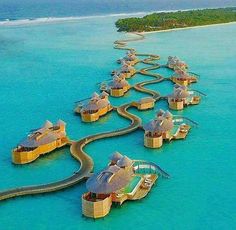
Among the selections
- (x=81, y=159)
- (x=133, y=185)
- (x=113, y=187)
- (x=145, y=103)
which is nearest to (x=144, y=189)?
(x=133, y=185)

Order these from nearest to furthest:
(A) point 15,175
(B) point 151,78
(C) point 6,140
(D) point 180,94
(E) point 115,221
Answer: (E) point 115,221 → (A) point 15,175 → (C) point 6,140 → (D) point 180,94 → (B) point 151,78

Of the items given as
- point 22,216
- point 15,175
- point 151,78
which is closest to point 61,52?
point 151,78

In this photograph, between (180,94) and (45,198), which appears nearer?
(45,198)

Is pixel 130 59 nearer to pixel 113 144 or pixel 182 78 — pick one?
pixel 182 78

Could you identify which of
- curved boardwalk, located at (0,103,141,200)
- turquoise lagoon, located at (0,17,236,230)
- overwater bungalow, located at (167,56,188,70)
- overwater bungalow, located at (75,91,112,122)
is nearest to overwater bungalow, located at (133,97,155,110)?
turquoise lagoon, located at (0,17,236,230)

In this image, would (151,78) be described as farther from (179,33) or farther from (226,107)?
(179,33)

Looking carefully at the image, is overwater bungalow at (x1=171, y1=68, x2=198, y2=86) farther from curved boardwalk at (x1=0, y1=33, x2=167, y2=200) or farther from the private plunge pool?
the private plunge pool
